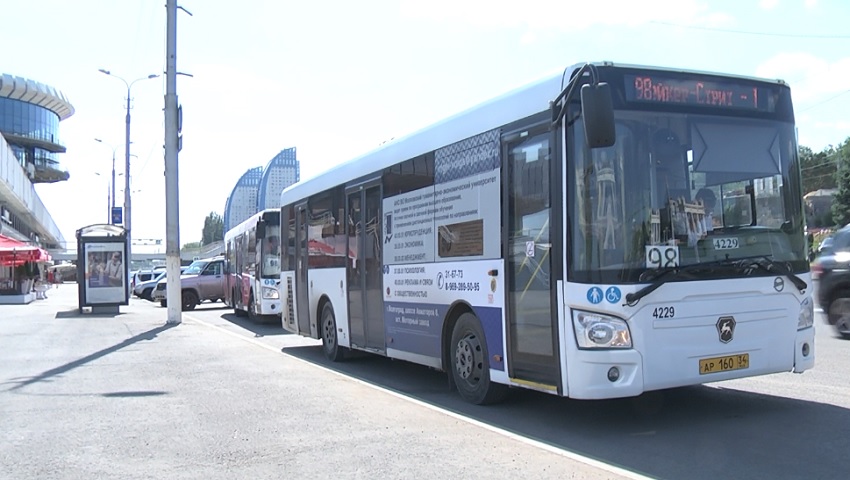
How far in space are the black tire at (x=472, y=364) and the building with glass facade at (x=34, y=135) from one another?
211ft

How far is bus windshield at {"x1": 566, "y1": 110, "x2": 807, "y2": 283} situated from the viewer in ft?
20.4

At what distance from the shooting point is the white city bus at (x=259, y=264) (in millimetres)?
19453

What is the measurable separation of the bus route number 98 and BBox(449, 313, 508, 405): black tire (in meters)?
2.09

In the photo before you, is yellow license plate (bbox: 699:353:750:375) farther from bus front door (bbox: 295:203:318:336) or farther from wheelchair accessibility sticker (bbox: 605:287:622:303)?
bus front door (bbox: 295:203:318:336)

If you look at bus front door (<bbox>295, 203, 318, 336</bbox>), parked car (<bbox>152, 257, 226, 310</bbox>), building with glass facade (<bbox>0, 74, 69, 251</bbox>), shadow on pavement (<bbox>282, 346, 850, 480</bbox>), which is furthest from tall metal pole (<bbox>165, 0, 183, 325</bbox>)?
building with glass facade (<bbox>0, 74, 69, 251</bbox>)

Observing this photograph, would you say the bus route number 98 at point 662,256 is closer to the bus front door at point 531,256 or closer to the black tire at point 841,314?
the bus front door at point 531,256

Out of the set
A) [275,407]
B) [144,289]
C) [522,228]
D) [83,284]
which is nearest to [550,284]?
[522,228]

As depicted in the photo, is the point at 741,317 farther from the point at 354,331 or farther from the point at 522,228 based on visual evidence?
the point at 354,331

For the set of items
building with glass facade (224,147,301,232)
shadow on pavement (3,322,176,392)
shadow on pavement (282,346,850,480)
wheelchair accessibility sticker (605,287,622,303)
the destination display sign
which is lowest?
shadow on pavement (282,346,850,480)

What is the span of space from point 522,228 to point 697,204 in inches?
62.8

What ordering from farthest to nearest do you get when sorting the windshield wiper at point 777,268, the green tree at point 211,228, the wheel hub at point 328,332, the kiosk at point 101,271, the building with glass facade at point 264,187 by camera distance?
the green tree at point 211,228, the kiosk at point 101,271, the building with glass facade at point 264,187, the wheel hub at point 328,332, the windshield wiper at point 777,268

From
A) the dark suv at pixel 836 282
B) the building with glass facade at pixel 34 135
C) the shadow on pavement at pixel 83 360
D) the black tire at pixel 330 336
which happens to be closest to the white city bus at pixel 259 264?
the shadow on pavement at pixel 83 360

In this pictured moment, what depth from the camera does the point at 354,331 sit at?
1123 cm

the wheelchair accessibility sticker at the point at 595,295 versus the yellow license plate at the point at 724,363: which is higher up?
the wheelchair accessibility sticker at the point at 595,295
